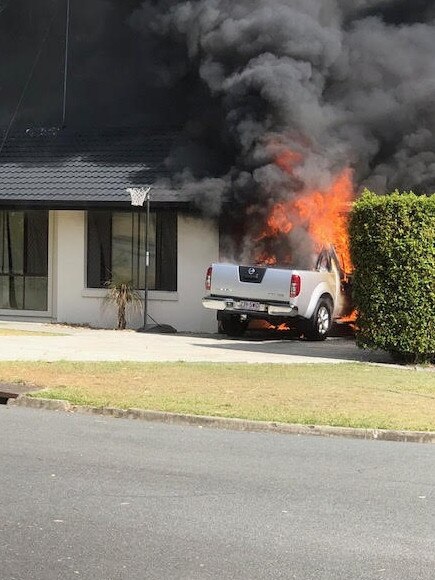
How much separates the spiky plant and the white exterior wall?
0.76ft

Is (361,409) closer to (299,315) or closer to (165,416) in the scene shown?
(165,416)

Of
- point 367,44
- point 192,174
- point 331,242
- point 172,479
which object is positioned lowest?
point 172,479

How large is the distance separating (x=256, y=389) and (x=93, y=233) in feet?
36.2

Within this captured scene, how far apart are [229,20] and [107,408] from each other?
513 inches

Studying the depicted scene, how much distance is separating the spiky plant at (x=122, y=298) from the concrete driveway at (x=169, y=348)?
0.66 m


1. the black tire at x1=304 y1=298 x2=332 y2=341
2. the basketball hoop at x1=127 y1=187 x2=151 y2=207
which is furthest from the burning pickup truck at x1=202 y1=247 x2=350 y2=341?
the basketball hoop at x1=127 y1=187 x2=151 y2=207

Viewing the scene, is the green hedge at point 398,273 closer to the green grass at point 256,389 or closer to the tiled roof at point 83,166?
the green grass at point 256,389

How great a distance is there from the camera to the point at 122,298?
2172 centimetres

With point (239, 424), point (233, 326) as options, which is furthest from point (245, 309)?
point (239, 424)

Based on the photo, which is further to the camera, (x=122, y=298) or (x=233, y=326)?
(x=122, y=298)

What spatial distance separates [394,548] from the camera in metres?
6.12

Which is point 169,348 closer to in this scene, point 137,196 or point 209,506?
point 137,196

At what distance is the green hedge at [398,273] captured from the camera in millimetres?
15594

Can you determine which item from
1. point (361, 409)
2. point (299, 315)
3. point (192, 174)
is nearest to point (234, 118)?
point (192, 174)
